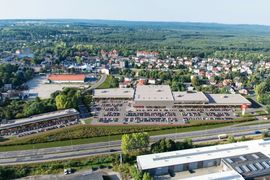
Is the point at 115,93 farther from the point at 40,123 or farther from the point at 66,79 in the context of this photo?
the point at 66,79

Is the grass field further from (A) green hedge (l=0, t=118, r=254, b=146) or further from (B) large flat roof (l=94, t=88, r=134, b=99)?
(B) large flat roof (l=94, t=88, r=134, b=99)

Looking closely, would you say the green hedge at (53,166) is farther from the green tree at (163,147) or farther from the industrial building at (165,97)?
the industrial building at (165,97)

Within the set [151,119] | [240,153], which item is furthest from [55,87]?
[240,153]

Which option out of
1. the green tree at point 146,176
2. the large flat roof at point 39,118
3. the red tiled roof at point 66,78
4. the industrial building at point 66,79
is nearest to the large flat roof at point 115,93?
the large flat roof at point 39,118

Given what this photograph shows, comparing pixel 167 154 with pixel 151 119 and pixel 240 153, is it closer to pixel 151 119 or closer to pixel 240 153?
pixel 240 153

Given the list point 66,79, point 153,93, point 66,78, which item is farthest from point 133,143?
point 66,78
